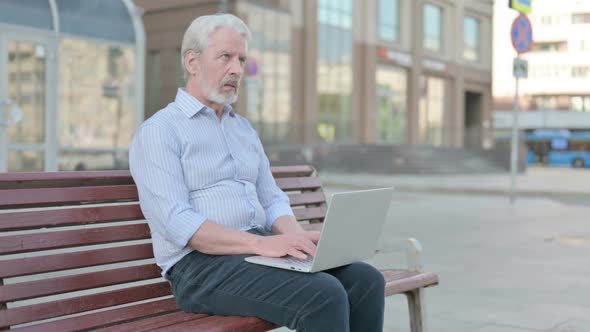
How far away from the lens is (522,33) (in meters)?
14.8

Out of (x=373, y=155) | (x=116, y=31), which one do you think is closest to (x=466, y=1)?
(x=373, y=155)

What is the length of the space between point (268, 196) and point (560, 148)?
2137 inches

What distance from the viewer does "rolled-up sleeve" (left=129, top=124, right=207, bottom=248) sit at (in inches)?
113

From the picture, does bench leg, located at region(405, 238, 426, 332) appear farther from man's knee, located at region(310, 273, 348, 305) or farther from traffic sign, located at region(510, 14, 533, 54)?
traffic sign, located at region(510, 14, 533, 54)

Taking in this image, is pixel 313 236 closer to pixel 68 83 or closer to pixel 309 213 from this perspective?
pixel 309 213

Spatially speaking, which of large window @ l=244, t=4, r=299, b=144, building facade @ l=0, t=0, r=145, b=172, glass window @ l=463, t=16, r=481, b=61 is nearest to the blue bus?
glass window @ l=463, t=16, r=481, b=61

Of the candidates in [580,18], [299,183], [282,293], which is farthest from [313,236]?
[580,18]

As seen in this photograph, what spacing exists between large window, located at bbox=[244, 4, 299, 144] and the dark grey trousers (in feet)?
98.1

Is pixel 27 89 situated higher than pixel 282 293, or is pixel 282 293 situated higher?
pixel 27 89

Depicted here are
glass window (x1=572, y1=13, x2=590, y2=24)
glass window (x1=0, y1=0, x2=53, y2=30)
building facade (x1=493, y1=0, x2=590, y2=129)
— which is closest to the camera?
glass window (x1=0, y1=0, x2=53, y2=30)

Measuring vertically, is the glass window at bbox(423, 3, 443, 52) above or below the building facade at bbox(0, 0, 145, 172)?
above

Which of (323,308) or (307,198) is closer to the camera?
(323,308)

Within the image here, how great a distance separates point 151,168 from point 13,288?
2.12 feet

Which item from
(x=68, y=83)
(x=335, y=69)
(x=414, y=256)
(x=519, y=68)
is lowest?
(x=414, y=256)
